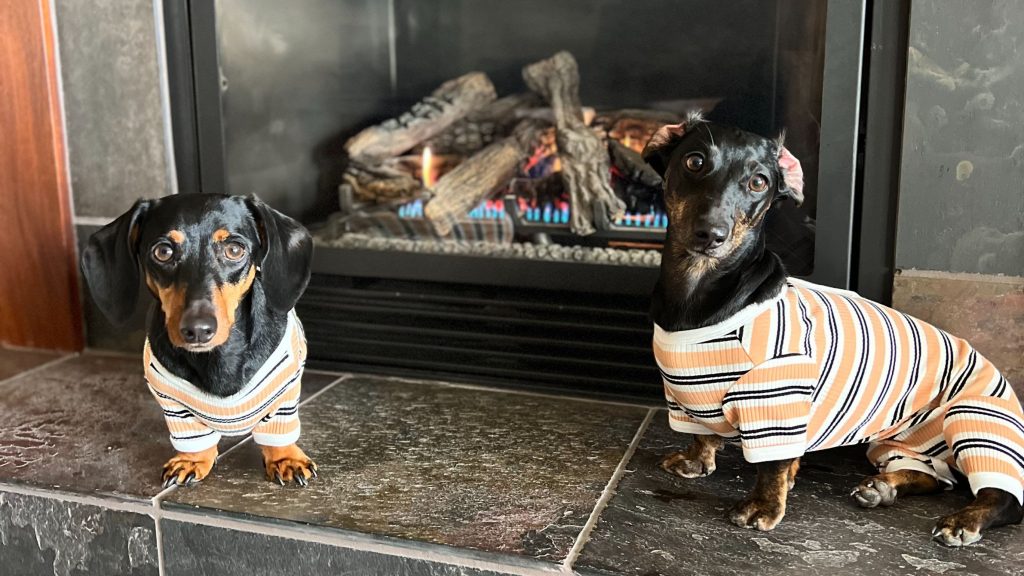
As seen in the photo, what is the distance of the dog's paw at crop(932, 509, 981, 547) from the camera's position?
1393 mm

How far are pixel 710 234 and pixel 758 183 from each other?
0.40 ft

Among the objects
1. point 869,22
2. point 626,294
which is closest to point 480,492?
point 626,294

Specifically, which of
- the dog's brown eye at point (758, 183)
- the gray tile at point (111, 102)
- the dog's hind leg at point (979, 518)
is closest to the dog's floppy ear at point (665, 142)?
the dog's brown eye at point (758, 183)

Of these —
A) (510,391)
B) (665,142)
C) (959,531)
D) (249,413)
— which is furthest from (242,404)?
(959,531)

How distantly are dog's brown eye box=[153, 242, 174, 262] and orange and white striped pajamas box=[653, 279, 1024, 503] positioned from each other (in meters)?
0.77

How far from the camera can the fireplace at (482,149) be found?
199 centimetres

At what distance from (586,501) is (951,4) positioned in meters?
1.05

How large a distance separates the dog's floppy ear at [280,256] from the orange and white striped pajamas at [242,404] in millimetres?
97

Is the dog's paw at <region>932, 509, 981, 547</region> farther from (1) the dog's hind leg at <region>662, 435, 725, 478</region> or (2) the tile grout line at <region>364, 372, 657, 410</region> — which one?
(2) the tile grout line at <region>364, 372, 657, 410</region>

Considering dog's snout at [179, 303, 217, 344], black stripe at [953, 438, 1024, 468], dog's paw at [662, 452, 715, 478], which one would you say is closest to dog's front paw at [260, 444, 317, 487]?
dog's snout at [179, 303, 217, 344]

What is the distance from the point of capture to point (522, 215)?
7.26 feet

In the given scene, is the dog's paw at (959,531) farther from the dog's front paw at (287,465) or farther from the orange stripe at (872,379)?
the dog's front paw at (287,465)

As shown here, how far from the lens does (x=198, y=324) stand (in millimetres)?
1374

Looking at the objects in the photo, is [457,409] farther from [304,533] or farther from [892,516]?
[892,516]
